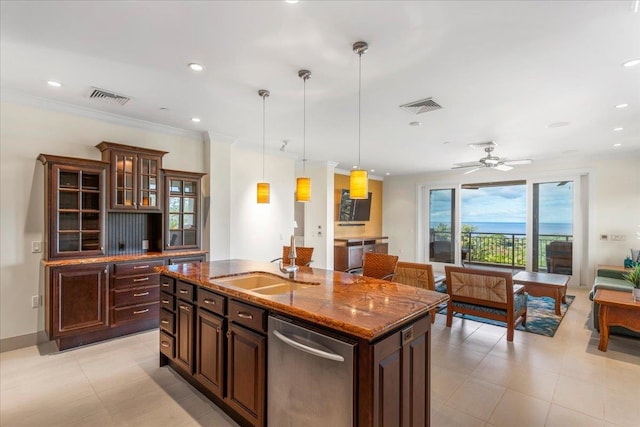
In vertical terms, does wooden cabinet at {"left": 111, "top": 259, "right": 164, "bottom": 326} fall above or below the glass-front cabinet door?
below

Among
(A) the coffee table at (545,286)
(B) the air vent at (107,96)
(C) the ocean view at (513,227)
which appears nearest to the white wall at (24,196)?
(B) the air vent at (107,96)

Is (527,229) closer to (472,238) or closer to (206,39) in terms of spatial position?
(472,238)

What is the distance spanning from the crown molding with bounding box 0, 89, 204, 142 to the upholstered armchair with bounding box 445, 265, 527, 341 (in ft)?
14.5

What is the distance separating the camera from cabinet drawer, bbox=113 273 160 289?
12.2 feet

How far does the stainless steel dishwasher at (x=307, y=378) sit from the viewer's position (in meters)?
1.54

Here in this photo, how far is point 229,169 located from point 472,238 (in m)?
7.09

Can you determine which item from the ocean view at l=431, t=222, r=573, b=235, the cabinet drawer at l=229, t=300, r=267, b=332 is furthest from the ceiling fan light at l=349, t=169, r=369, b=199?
the ocean view at l=431, t=222, r=573, b=235

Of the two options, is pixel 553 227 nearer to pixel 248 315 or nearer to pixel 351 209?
pixel 351 209

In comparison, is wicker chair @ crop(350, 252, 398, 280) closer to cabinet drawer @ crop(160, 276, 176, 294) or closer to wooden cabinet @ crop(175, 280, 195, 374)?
wooden cabinet @ crop(175, 280, 195, 374)

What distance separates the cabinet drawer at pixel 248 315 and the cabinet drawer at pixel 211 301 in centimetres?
13

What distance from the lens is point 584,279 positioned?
6.60 metres

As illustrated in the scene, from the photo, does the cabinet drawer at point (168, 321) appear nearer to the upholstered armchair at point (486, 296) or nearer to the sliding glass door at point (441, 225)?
the upholstered armchair at point (486, 296)

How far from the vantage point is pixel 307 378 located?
1.70m

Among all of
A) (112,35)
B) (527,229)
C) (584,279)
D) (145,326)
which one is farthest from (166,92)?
(584,279)
